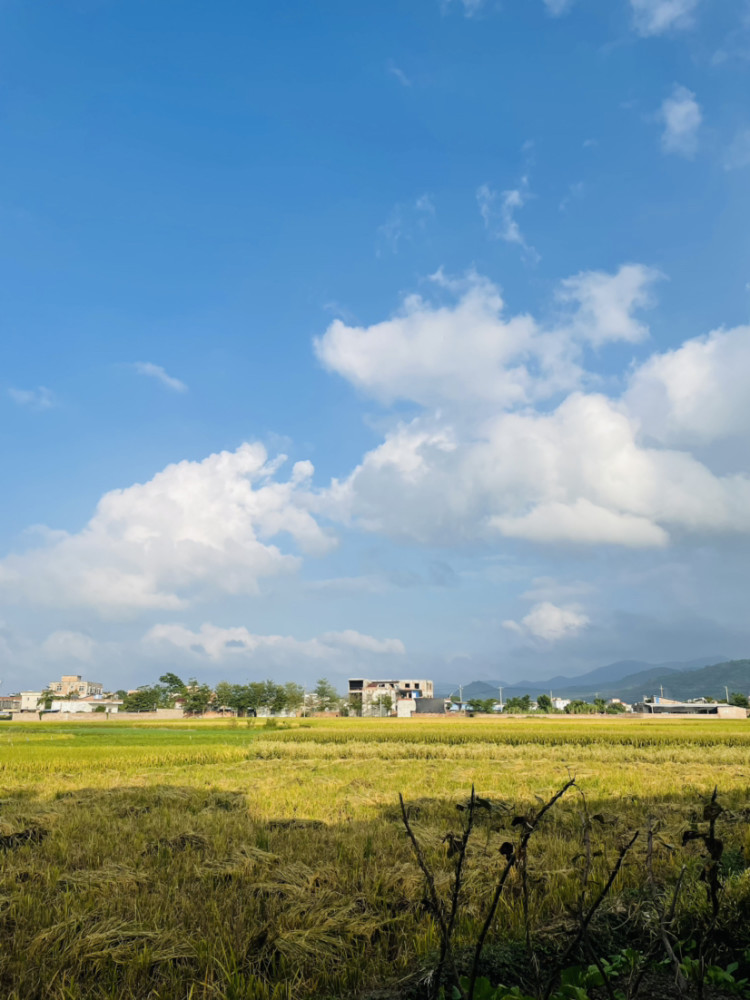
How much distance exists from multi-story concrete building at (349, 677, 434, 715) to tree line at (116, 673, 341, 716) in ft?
22.6

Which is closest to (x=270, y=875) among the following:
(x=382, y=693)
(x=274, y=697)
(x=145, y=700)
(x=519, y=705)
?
(x=274, y=697)

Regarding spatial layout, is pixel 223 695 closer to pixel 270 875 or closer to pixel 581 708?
pixel 581 708

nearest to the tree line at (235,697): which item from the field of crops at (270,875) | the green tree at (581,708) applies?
the green tree at (581,708)

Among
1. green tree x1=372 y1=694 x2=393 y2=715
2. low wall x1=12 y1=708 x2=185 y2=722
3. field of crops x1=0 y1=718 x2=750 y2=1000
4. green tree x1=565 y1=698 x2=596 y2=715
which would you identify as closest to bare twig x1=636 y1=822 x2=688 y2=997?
field of crops x1=0 y1=718 x2=750 y2=1000

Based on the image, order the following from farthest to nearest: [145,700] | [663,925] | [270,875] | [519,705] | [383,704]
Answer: [519,705], [145,700], [383,704], [270,875], [663,925]

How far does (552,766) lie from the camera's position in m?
18.2

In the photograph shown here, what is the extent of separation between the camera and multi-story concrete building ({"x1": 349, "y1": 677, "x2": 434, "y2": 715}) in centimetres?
13388

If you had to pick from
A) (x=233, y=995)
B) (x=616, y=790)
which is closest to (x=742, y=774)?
(x=616, y=790)

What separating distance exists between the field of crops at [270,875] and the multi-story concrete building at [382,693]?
124781 mm

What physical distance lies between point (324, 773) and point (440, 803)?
7469 millimetres

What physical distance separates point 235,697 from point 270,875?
12719 centimetres

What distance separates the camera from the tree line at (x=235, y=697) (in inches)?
4919

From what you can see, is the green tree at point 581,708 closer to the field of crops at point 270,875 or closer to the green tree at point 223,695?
the green tree at point 223,695

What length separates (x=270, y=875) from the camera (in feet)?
21.2
